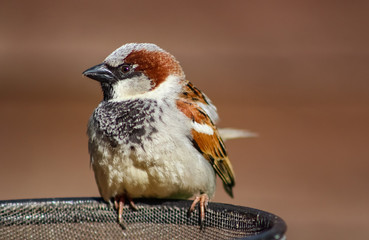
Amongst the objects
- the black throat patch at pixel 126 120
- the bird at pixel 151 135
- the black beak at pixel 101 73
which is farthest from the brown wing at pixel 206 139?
the black beak at pixel 101 73

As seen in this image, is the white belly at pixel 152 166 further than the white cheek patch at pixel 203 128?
No

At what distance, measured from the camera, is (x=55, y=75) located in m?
3.60

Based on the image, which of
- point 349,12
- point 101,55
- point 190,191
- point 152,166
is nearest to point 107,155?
point 152,166

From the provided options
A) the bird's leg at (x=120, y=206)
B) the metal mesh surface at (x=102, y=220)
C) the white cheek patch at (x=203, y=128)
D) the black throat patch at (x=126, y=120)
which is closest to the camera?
the metal mesh surface at (x=102, y=220)

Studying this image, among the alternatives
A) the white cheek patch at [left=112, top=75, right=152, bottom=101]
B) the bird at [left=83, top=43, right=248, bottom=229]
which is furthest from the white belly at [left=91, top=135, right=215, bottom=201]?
the white cheek patch at [left=112, top=75, right=152, bottom=101]

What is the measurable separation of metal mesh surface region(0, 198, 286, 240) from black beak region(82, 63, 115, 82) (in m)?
0.45

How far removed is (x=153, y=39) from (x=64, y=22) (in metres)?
0.53

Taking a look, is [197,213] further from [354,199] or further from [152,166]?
[354,199]

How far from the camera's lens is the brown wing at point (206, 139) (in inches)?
76.5

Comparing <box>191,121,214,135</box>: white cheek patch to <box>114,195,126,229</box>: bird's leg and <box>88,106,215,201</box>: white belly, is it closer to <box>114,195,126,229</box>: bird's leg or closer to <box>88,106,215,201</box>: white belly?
<box>88,106,215,201</box>: white belly

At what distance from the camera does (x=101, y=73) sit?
2006mm

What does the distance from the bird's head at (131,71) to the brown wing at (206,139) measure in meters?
0.14

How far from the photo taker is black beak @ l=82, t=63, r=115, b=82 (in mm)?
1988

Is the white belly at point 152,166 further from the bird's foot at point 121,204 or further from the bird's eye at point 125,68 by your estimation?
the bird's eye at point 125,68
